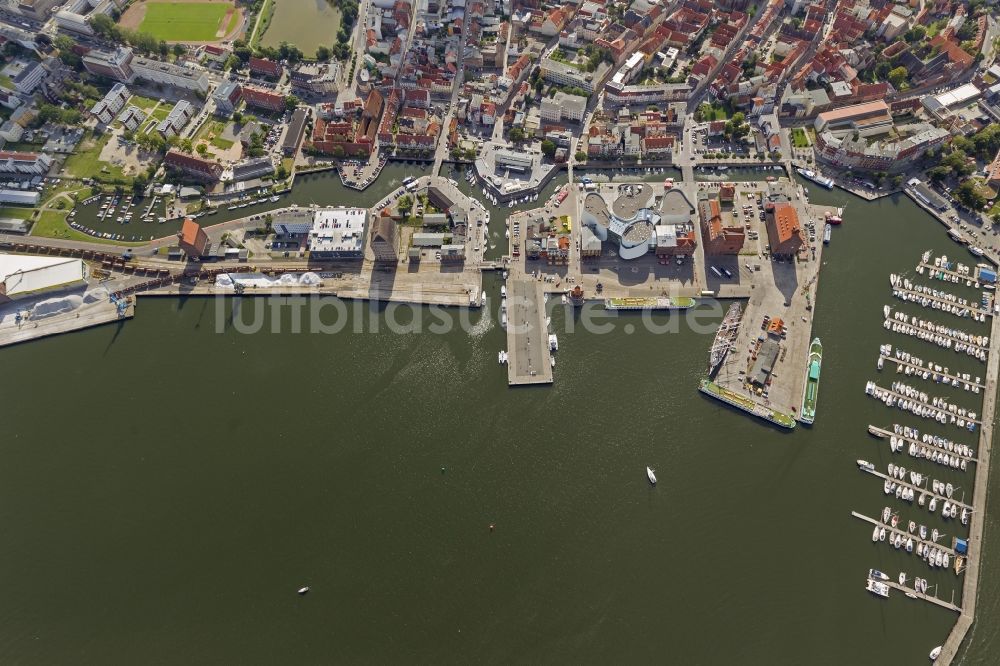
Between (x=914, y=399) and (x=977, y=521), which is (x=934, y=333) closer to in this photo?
(x=914, y=399)

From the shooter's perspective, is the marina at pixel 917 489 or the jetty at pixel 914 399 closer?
the marina at pixel 917 489

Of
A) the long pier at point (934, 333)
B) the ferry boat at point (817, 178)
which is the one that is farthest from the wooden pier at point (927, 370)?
the ferry boat at point (817, 178)

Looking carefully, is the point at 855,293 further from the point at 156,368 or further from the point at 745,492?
the point at 156,368

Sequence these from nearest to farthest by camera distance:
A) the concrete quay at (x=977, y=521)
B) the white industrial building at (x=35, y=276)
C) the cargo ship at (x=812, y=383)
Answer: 1. the concrete quay at (x=977, y=521)
2. the cargo ship at (x=812, y=383)
3. the white industrial building at (x=35, y=276)

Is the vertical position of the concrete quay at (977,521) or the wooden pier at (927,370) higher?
the wooden pier at (927,370)

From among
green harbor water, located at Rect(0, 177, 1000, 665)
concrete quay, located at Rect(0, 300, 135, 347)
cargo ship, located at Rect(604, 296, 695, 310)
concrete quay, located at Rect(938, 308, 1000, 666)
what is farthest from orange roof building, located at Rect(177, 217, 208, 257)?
concrete quay, located at Rect(938, 308, 1000, 666)

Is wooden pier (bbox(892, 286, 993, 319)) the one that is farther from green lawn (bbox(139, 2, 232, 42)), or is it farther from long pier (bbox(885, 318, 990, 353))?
green lawn (bbox(139, 2, 232, 42))

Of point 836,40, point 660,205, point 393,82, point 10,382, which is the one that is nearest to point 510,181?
point 660,205

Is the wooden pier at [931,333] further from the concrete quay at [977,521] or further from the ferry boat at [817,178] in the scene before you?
the ferry boat at [817,178]
